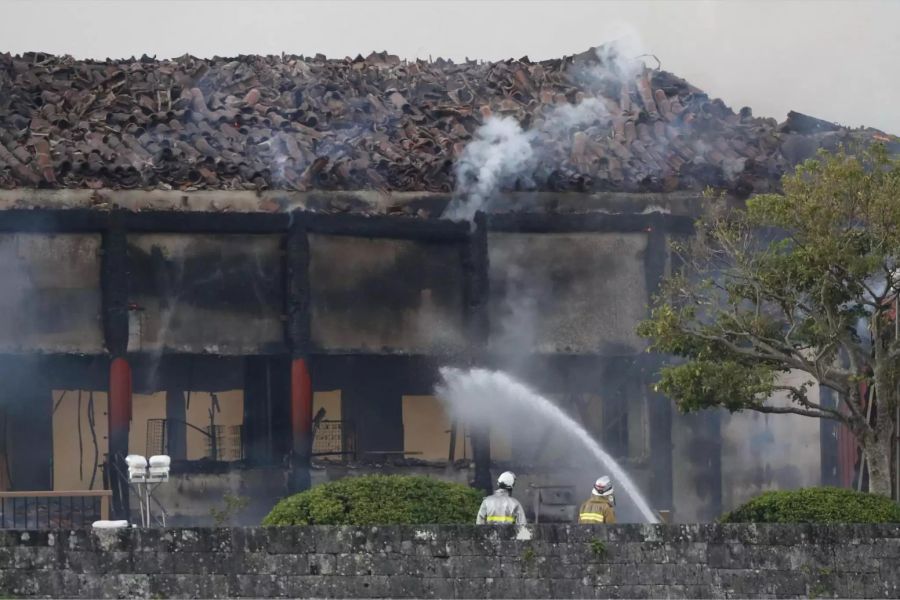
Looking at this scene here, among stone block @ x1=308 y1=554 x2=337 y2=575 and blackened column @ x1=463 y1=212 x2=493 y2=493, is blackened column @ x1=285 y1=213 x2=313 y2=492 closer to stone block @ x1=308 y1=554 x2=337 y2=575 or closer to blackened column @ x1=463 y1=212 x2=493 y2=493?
blackened column @ x1=463 y1=212 x2=493 y2=493

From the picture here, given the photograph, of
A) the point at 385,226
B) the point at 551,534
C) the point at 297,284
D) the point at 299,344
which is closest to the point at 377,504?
the point at 551,534

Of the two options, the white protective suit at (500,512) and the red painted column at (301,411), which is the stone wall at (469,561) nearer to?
the white protective suit at (500,512)

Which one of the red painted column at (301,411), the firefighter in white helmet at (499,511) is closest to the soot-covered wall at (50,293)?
the red painted column at (301,411)

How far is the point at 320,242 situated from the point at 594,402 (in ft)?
21.5

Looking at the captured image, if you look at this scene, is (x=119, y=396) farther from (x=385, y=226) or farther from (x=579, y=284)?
(x=579, y=284)

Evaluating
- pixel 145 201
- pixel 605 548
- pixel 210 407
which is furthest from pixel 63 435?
pixel 605 548

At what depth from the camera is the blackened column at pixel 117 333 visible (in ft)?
111

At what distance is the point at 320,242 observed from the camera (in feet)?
115

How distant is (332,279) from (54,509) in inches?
279

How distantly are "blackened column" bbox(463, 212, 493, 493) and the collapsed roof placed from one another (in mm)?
1195

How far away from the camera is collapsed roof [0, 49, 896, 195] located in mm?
34594

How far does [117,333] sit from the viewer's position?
112 feet

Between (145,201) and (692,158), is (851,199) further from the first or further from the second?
(145,201)

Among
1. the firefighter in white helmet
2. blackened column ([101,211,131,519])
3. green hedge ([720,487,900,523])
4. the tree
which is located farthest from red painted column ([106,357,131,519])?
green hedge ([720,487,900,523])
